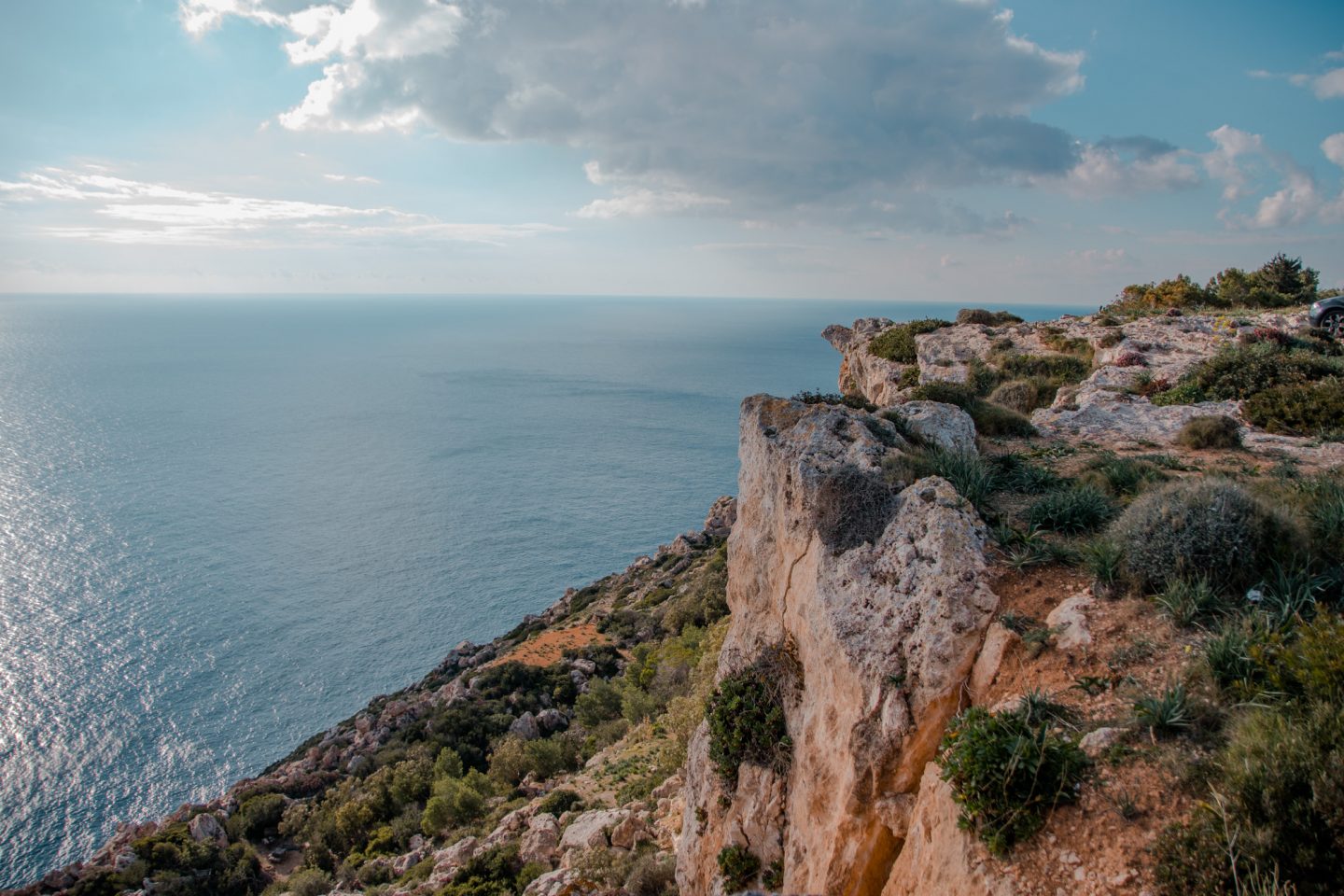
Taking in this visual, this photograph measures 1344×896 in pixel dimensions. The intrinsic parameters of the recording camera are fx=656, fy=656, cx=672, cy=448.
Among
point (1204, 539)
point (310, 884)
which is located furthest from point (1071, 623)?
point (310, 884)

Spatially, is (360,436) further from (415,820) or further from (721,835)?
(721,835)

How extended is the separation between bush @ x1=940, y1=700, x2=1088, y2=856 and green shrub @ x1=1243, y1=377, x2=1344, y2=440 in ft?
52.0

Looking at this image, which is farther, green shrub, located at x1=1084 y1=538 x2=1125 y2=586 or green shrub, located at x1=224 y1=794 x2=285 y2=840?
green shrub, located at x1=224 y1=794 x2=285 y2=840

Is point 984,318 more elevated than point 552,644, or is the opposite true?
point 984,318

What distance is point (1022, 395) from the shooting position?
25000 millimetres

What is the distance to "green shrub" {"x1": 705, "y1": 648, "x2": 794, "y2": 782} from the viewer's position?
35.1 ft

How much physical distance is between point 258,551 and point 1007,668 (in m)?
68.8

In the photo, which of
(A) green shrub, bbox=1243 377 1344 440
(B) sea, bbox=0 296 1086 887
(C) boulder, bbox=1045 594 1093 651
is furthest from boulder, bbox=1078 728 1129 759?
(B) sea, bbox=0 296 1086 887

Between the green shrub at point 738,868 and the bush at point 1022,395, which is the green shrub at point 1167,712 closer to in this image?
the green shrub at point 738,868

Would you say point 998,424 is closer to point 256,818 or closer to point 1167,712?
point 1167,712

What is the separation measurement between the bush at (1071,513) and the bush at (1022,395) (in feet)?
53.5

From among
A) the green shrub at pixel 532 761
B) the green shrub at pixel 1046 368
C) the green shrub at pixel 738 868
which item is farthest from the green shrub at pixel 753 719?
the green shrub at pixel 532 761

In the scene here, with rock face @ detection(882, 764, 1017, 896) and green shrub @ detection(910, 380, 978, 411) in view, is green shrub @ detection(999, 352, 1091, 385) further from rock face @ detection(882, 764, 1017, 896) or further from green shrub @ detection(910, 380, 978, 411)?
rock face @ detection(882, 764, 1017, 896)

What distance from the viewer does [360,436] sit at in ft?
320
